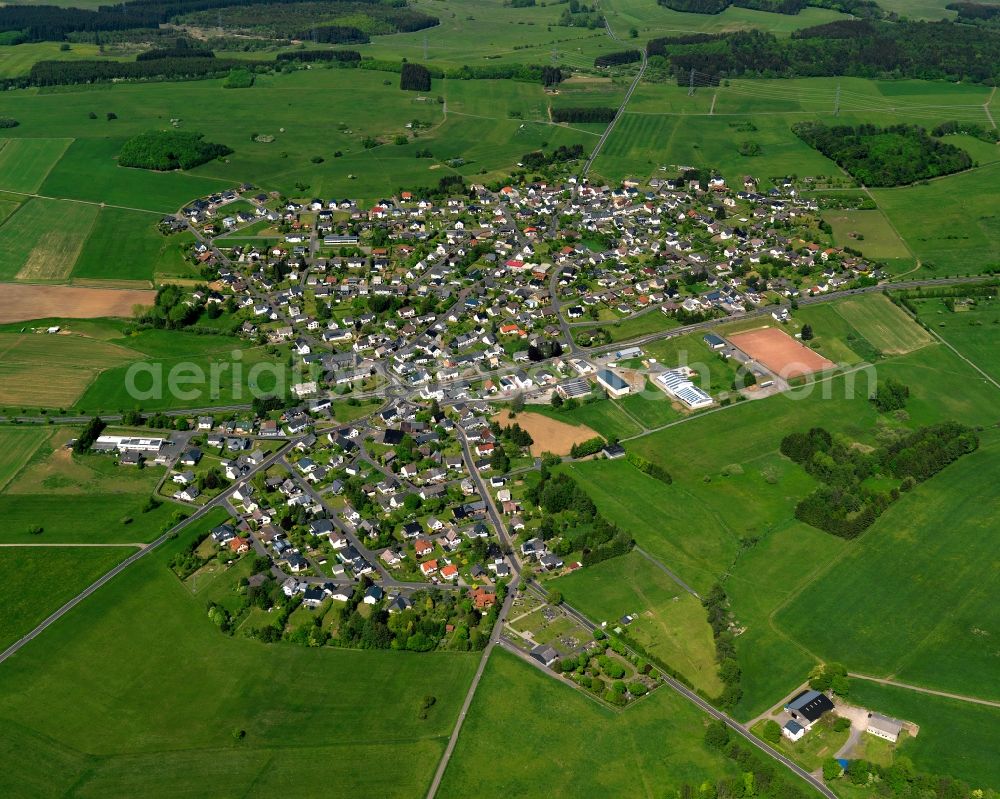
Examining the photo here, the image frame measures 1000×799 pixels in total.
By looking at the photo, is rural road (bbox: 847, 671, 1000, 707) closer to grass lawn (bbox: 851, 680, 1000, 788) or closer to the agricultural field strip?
grass lawn (bbox: 851, 680, 1000, 788)

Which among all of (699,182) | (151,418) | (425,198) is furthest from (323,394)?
(699,182)

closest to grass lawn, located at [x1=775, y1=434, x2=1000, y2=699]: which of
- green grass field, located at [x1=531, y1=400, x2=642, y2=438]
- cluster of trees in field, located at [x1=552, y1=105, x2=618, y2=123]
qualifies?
green grass field, located at [x1=531, y1=400, x2=642, y2=438]

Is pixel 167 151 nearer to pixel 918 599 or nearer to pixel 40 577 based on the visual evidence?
pixel 40 577

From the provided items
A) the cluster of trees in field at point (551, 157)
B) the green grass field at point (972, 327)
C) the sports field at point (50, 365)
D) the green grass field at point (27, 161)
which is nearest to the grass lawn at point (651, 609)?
the green grass field at point (972, 327)

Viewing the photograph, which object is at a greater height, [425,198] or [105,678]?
[425,198]

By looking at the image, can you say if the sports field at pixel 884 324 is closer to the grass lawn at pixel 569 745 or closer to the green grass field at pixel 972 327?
the green grass field at pixel 972 327

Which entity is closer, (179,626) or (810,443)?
(179,626)

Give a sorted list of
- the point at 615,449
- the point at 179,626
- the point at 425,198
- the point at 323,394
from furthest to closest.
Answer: the point at 425,198, the point at 323,394, the point at 615,449, the point at 179,626

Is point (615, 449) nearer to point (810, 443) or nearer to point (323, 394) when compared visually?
point (810, 443)
